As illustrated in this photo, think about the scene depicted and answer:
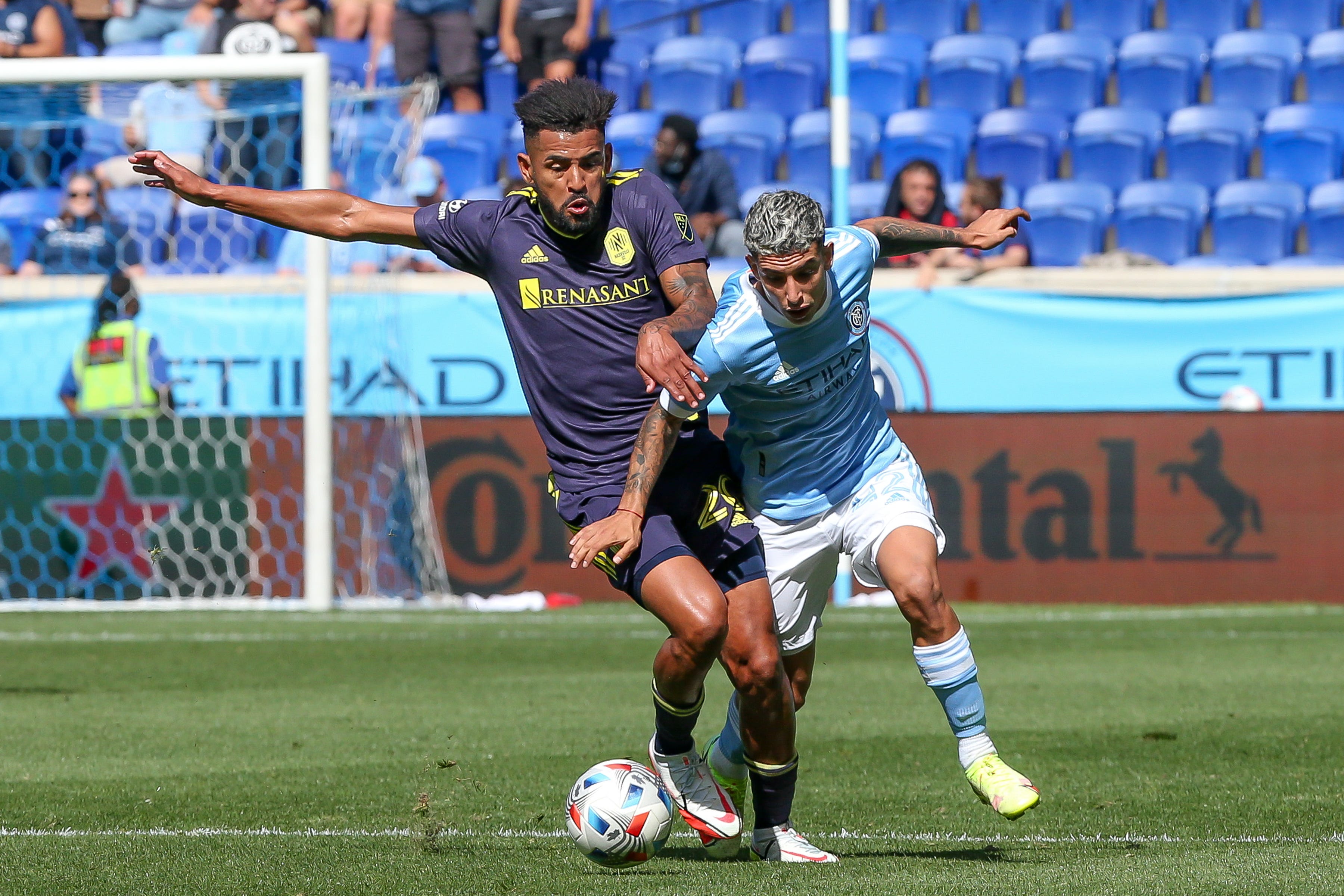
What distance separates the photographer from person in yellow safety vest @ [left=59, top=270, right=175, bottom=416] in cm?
1270

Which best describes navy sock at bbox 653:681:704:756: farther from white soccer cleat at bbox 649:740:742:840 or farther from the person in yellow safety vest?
the person in yellow safety vest

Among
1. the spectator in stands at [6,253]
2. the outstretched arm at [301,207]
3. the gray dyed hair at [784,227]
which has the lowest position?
the gray dyed hair at [784,227]

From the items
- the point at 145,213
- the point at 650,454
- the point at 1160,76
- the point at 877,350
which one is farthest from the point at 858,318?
the point at 1160,76

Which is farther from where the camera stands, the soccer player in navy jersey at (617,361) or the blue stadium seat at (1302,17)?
the blue stadium seat at (1302,17)

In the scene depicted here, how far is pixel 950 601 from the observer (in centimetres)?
1225

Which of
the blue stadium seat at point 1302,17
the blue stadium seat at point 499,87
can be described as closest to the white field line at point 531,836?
the blue stadium seat at point 499,87

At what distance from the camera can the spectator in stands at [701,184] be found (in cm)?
1448

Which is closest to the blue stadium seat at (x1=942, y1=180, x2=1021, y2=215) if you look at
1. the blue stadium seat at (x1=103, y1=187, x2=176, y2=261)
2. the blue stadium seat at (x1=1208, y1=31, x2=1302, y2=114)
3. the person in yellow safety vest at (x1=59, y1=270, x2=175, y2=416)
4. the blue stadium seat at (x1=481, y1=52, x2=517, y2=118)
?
the blue stadium seat at (x1=1208, y1=31, x2=1302, y2=114)

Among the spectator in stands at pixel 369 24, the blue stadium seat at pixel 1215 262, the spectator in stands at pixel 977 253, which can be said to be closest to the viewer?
the spectator in stands at pixel 977 253

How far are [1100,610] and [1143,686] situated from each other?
367 centimetres

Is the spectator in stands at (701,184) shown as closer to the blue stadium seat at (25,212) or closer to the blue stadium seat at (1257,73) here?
the blue stadium seat at (25,212)

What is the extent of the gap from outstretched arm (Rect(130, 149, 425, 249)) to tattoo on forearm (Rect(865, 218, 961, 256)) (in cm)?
144

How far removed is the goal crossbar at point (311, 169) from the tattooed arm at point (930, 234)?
22.7ft

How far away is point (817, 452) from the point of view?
532 centimetres
